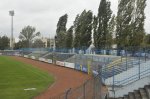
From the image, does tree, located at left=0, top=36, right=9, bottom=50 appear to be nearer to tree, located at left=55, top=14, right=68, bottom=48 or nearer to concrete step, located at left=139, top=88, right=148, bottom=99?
tree, located at left=55, top=14, right=68, bottom=48

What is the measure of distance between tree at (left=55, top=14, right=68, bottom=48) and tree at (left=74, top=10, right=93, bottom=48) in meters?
11.2

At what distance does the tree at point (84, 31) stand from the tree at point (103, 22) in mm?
7768

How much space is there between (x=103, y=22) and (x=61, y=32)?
88.6 feet

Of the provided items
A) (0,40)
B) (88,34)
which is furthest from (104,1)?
(0,40)

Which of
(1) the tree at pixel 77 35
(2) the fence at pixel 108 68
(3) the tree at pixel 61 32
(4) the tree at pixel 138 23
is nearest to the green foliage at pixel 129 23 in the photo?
(4) the tree at pixel 138 23

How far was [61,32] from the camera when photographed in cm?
9012

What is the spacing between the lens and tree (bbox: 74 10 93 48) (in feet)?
241

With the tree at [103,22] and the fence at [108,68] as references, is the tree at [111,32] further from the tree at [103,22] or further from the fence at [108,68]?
the fence at [108,68]

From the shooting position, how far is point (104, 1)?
64.1 metres

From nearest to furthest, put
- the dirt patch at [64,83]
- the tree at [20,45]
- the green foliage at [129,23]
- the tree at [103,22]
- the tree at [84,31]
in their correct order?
the dirt patch at [64,83] → the green foliage at [129,23] → the tree at [103,22] → the tree at [84,31] → the tree at [20,45]

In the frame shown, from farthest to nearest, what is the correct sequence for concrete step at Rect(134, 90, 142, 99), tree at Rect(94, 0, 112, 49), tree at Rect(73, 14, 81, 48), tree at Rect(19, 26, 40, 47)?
tree at Rect(19, 26, 40, 47) < tree at Rect(73, 14, 81, 48) < tree at Rect(94, 0, 112, 49) < concrete step at Rect(134, 90, 142, 99)

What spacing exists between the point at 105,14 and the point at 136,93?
45.9m

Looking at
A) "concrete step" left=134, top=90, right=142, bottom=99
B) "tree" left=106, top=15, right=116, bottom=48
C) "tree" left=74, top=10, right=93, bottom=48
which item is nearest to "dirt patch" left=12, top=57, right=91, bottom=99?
"concrete step" left=134, top=90, right=142, bottom=99

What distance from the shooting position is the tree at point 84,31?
73375 millimetres
